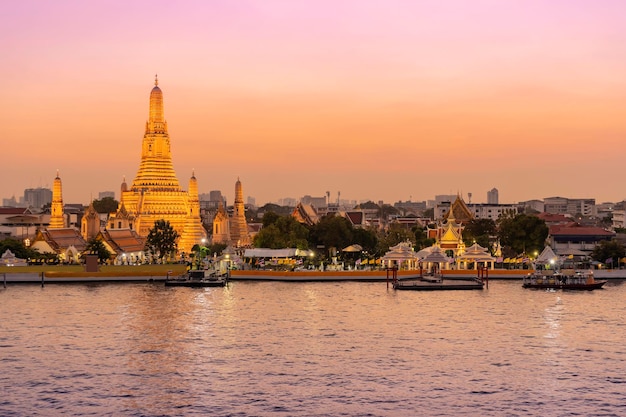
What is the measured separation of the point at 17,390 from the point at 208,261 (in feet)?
216

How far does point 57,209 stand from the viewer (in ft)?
394

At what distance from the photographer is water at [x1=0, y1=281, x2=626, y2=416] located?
33.7 meters

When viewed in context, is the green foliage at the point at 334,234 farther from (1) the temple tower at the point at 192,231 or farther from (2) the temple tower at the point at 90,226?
(2) the temple tower at the point at 90,226

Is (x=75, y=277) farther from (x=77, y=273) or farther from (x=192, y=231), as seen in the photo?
(x=192, y=231)

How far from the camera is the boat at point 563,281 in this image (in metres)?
78.0

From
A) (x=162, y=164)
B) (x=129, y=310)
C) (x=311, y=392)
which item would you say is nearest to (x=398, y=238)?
(x=162, y=164)

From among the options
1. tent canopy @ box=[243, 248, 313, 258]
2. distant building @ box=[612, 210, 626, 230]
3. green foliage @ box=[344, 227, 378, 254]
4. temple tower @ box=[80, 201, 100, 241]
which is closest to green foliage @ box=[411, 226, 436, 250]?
green foliage @ box=[344, 227, 378, 254]

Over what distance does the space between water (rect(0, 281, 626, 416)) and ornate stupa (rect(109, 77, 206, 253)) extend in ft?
166

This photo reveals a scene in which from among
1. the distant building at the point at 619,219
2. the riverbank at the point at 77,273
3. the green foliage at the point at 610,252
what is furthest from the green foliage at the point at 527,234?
the distant building at the point at 619,219

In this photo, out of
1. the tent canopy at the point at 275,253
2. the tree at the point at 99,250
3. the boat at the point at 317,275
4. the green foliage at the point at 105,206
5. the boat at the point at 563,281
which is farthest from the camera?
the green foliage at the point at 105,206

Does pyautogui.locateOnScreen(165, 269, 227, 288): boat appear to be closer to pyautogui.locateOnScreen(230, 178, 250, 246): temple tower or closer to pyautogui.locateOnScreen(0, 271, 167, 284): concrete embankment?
pyautogui.locateOnScreen(0, 271, 167, 284): concrete embankment

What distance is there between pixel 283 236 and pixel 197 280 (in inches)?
971

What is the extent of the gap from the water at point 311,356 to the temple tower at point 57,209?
51.0 m

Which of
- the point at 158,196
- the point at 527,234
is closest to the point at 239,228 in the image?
the point at 158,196
